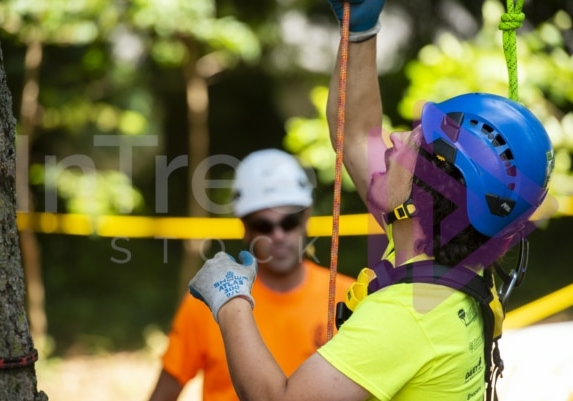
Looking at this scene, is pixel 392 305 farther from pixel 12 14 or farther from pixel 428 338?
pixel 12 14

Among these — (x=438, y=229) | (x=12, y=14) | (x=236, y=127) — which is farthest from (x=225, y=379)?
(x=236, y=127)

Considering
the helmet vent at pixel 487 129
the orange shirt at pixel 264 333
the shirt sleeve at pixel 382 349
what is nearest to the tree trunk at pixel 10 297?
the shirt sleeve at pixel 382 349

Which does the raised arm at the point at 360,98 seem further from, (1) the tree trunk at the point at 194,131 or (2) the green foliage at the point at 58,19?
(1) the tree trunk at the point at 194,131

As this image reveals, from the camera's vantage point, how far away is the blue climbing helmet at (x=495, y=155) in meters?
2.01

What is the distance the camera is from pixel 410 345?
1935 mm

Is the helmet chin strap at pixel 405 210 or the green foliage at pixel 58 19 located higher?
the green foliage at pixel 58 19

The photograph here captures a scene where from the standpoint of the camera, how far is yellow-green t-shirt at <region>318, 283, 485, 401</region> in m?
1.91

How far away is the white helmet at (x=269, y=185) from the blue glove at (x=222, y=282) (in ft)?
4.90

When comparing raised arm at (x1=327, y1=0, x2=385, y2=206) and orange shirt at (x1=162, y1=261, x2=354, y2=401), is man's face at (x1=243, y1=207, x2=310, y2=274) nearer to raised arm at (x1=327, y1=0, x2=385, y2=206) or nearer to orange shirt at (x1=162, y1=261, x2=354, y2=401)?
orange shirt at (x1=162, y1=261, x2=354, y2=401)

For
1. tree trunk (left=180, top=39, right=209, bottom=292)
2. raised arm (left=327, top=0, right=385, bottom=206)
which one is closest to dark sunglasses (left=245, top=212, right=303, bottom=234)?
raised arm (left=327, top=0, right=385, bottom=206)

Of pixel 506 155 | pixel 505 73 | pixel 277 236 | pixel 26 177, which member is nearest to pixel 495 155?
pixel 506 155

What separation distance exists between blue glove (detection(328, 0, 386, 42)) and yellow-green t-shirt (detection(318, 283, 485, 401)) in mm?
875

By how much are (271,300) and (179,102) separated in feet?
28.7

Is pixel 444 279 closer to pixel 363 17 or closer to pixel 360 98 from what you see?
pixel 360 98
